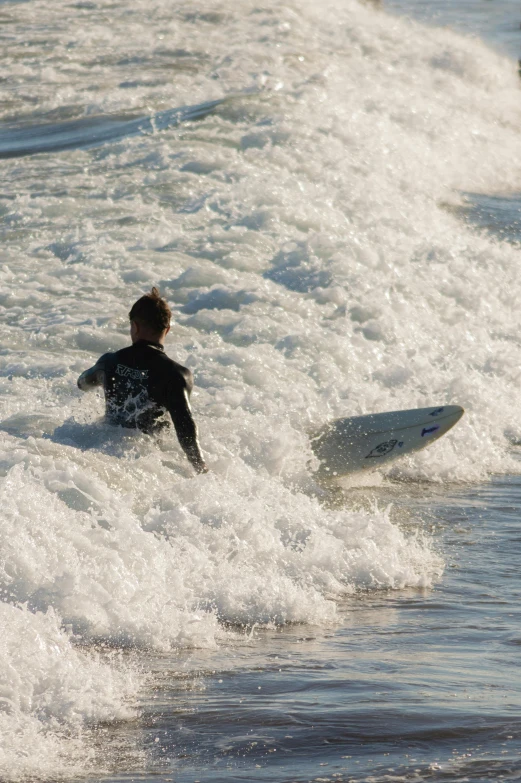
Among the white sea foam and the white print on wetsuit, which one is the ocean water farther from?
the white print on wetsuit

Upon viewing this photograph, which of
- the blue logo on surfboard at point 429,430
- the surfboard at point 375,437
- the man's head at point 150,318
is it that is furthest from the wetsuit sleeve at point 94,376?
the blue logo on surfboard at point 429,430

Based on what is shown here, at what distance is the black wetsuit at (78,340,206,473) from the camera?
686 cm

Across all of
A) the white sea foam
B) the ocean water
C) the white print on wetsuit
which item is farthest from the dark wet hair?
the white sea foam

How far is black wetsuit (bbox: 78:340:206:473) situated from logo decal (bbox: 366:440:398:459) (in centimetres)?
188

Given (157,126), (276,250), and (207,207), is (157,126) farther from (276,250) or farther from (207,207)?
(276,250)

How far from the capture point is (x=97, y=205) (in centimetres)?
1339

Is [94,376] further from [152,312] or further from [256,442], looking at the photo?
[256,442]

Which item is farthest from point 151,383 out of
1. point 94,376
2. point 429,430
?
point 429,430

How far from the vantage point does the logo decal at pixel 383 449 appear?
831 centimetres

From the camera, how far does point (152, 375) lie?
6883 mm

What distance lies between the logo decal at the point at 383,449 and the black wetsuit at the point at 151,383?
1883mm

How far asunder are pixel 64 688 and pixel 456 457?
206 inches

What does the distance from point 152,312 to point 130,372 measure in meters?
0.42

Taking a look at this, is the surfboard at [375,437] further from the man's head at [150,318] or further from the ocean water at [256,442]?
the man's head at [150,318]
